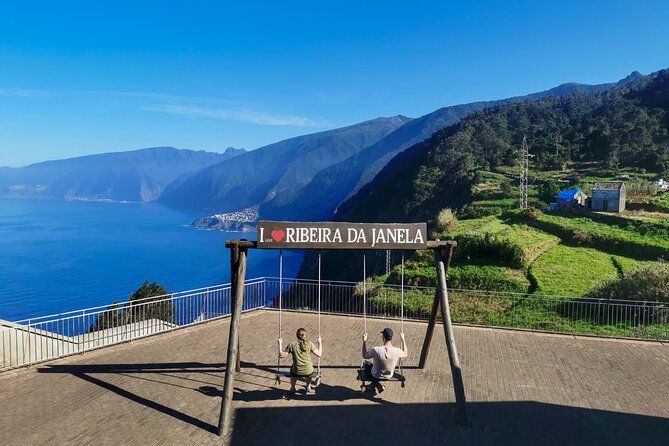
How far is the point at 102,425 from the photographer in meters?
7.45

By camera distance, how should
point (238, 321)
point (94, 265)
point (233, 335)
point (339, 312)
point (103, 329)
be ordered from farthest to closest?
point (94, 265) → point (339, 312) → point (103, 329) → point (238, 321) → point (233, 335)

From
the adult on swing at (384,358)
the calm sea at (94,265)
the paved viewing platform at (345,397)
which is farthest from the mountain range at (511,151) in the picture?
the adult on swing at (384,358)

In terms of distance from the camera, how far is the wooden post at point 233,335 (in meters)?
7.39

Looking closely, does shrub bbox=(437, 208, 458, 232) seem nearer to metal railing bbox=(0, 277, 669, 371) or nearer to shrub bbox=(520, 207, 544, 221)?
shrub bbox=(520, 207, 544, 221)

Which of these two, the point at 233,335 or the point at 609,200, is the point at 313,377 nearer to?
the point at 233,335

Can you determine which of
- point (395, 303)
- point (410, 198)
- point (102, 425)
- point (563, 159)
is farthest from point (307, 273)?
point (102, 425)

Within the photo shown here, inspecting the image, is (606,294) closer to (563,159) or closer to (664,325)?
(664,325)

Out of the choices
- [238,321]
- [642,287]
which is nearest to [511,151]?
[642,287]

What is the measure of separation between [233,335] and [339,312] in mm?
6658

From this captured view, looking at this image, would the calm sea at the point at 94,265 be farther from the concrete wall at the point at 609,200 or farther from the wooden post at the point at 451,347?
the wooden post at the point at 451,347

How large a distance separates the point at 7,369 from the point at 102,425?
3590 millimetres

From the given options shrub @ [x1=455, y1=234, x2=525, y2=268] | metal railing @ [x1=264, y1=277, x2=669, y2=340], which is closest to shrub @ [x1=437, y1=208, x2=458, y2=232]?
shrub @ [x1=455, y1=234, x2=525, y2=268]

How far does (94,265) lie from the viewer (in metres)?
115

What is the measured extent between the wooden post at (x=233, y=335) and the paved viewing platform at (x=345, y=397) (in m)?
0.24
